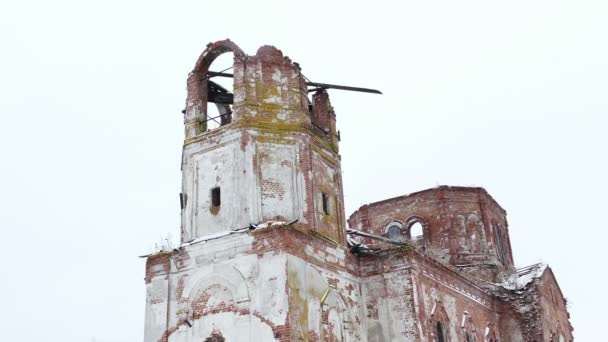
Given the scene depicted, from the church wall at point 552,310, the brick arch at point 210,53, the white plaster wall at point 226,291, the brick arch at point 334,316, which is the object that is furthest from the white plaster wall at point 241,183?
the church wall at point 552,310

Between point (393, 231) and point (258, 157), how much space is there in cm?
1242

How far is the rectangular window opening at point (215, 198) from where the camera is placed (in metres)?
16.8

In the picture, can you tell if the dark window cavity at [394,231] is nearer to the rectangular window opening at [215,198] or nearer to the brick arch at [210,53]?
the brick arch at [210,53]

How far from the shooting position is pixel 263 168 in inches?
658

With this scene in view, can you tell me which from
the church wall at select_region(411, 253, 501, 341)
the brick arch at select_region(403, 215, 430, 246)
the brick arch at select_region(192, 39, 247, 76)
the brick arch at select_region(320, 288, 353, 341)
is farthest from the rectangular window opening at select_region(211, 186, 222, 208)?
the brick arch at select_region(403, 215, 430, 246)

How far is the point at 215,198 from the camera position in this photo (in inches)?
666

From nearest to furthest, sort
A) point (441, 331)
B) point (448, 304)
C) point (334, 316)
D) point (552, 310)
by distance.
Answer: point (334, 316) → point (441, 331) → point (448, 304) → point (552, 310)

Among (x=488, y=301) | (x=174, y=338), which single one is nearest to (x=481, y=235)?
(x=488, y=301)

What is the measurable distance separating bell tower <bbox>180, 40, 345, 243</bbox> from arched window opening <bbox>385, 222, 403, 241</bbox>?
9755 mm

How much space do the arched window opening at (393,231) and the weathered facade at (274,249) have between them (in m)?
7.10

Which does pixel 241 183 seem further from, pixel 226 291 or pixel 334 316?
pixel 334 316

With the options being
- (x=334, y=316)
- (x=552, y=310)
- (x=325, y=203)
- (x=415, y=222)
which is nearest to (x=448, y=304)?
(x=334, y=316)

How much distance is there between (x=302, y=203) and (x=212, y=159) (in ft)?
8.44

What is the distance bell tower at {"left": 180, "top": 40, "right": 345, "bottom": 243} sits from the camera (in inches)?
649
